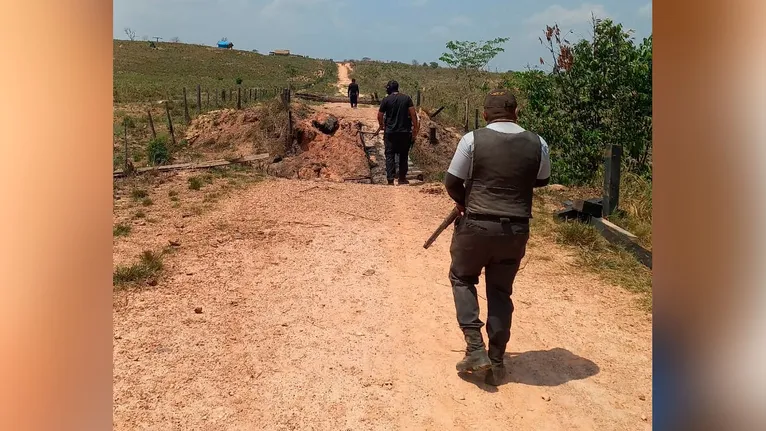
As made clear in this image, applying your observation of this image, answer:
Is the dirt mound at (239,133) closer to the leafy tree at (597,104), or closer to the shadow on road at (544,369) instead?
the leafy tree at (597,104)

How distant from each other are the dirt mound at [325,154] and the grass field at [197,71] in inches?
687

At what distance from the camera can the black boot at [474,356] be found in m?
3.62

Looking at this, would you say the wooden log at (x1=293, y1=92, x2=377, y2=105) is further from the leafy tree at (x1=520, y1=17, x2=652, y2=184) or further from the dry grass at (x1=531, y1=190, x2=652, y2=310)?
the dry grass at (x1=531, y1=190, x2=652, y2=310)

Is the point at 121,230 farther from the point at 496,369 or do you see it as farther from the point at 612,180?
the point at 612,180

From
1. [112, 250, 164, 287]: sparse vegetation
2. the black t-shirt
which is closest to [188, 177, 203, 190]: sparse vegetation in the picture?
the black t-shirt

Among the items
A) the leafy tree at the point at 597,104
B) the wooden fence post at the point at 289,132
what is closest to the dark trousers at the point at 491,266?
the leafy tree at the point at 597,104

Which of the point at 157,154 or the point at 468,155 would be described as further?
the point at 157,154

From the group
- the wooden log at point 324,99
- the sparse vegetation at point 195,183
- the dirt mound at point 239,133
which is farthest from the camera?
the wooden log at point 324,99

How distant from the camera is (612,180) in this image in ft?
23.4

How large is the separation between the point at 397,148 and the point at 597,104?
342cm

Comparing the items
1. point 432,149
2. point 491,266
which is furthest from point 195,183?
point 432,149
